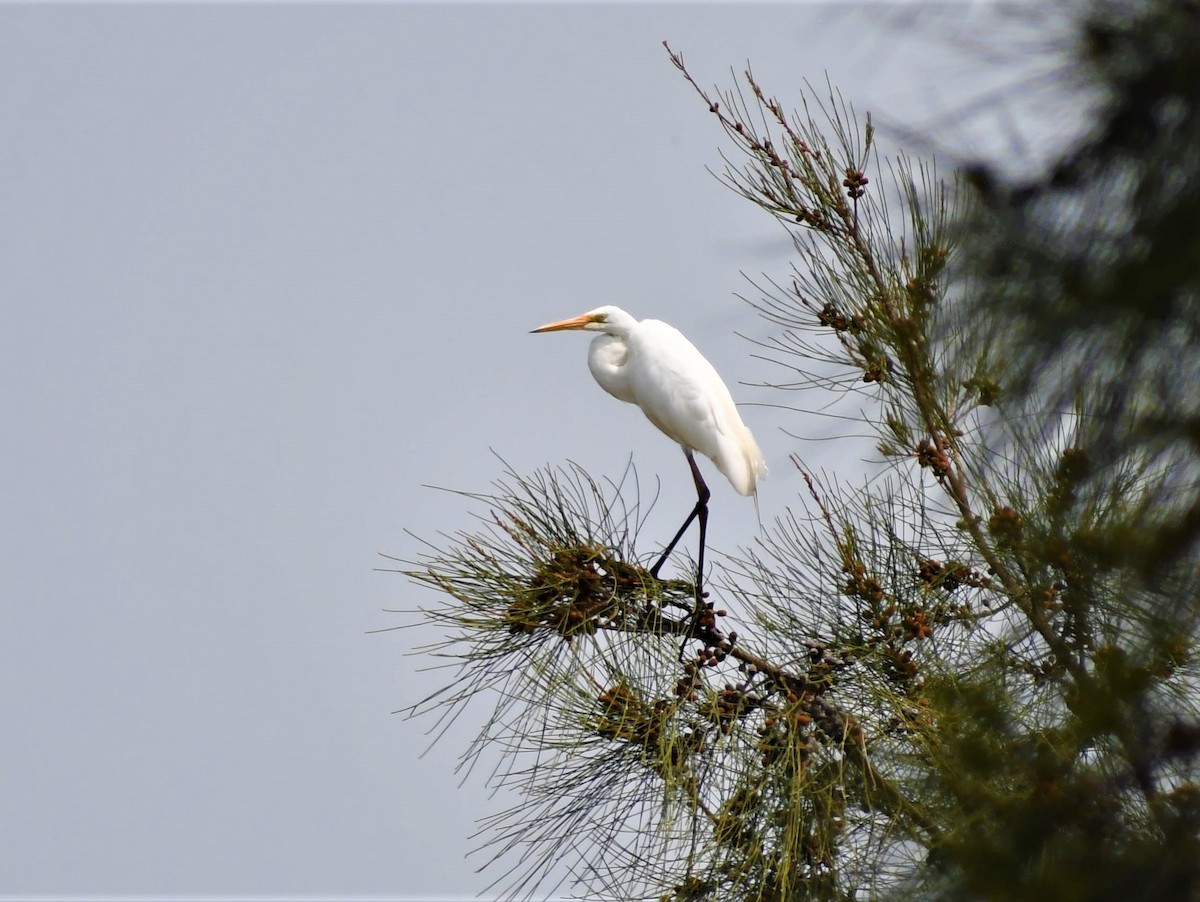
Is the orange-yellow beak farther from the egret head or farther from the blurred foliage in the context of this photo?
the blurred foliage

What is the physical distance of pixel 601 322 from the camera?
3975 millimetres

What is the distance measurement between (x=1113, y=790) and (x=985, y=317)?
324mm

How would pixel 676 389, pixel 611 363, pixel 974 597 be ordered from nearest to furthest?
pixel 974 597, pixel 676 389, pixel 611 363

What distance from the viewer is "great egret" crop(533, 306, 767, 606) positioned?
12.0ft

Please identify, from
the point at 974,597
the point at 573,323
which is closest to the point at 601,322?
the point at 573,323

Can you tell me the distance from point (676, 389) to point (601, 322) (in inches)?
15.8

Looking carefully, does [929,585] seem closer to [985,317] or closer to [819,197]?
[819,197]

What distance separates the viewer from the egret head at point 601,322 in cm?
393

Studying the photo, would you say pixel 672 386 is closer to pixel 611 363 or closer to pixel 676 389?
pixel 676 389

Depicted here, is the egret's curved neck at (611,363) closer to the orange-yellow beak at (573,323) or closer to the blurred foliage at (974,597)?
the orange-yellow beak at (573,323)

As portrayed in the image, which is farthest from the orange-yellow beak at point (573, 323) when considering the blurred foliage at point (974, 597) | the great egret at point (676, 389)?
the blurred foliage at point (974, 597)

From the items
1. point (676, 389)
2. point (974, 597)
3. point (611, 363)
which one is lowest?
point (974, 597)

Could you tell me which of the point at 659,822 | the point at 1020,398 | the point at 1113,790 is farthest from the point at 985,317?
the point at 659,822

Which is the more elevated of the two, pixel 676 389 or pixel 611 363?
pixel 611 363
